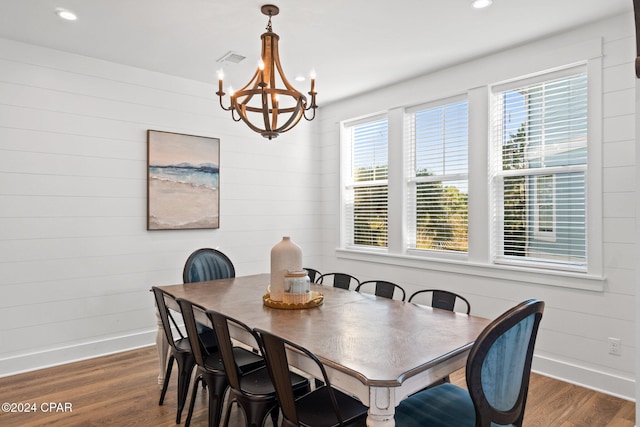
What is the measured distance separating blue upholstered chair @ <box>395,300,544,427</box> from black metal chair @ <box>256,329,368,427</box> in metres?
0.21

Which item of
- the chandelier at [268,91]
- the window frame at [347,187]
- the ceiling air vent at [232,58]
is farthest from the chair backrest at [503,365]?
the window frame at [347,187]

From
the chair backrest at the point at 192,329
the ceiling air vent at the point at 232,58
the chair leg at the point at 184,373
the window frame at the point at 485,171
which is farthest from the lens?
the ceiling air vent at the point at 232,58

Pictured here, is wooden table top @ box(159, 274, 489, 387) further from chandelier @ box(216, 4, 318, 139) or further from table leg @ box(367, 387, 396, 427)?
chandelier @ box(216, 4, 318, 139)

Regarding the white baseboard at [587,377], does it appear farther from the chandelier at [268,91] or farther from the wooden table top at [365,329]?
the chandelier at [268,91]

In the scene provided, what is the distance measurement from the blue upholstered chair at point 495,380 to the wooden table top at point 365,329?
8.2 inches

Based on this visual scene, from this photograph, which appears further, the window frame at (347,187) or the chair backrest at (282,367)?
the window frame at (347,187)

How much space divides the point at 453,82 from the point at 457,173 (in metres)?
0.90

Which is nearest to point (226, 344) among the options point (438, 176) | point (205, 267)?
point (205, 267)

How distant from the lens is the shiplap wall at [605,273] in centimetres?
291

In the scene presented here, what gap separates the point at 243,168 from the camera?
4820 mm

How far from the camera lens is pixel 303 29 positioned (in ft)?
10.4

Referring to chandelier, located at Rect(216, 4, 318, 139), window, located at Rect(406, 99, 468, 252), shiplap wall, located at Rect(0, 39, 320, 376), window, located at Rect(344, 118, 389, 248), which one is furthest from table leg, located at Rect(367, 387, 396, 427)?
window, located at Rect(344, 118, 389, 248)

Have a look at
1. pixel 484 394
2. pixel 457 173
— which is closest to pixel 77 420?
pixel 484 394

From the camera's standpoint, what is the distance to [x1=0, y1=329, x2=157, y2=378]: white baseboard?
3.40m
